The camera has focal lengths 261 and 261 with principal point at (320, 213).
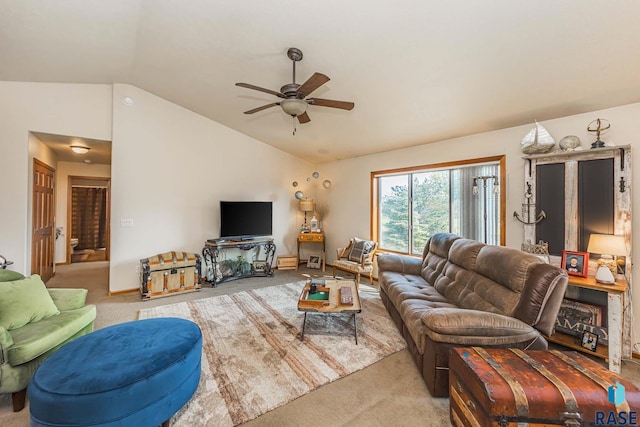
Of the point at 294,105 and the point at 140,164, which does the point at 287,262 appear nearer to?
the point at 140,164

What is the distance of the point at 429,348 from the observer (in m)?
1.99

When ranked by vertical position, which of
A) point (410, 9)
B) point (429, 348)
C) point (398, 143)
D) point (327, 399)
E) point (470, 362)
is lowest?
point (327, 399)

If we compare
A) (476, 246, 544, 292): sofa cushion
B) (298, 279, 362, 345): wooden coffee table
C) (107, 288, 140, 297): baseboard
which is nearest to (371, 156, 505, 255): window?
(476, 246, 544, 292): sofa cushion

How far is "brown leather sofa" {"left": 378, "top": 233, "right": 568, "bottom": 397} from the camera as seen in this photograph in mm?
1883

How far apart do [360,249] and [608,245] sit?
3069 mm

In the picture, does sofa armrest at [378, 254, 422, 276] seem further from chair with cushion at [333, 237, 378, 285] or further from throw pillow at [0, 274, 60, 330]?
throw pillow at [0, 274, 60, 330]

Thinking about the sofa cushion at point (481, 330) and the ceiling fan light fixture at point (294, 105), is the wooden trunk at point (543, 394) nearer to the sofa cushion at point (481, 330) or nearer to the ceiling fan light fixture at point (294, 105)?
the sofa cushion at point (481, 330)

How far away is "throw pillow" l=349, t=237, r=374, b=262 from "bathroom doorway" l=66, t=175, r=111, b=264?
6.45 m

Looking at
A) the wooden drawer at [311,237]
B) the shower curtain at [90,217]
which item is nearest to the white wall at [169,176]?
the wooden drawer at [311,237]

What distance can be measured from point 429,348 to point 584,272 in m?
1.75

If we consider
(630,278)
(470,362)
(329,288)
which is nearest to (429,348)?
(470,362)

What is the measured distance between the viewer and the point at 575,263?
2506 millimetres

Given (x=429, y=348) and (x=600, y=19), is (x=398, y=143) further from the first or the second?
(x=429, y=348)

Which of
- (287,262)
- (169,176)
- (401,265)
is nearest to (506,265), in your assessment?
(401,265)
